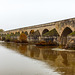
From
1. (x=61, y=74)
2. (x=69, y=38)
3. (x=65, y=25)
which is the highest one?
(x=65, y=25)

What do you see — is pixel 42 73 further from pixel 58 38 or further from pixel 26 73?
pixel 58 38

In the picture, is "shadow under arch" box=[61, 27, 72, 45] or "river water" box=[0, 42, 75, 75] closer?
"river water" box=[0, 42, 75, 75]

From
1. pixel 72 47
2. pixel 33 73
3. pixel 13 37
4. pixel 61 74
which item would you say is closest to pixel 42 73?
pixel 33 73

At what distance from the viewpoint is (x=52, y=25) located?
38781 mm

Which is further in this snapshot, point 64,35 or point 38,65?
point 64,35

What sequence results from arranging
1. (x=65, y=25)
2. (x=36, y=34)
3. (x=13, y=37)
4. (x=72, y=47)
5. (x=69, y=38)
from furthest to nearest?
(x=13, y=37), (x=36, y=34), (x=65, y=25), (x=69, y=38), (x=72, y=47)

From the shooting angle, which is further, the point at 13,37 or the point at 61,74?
the point at 13,37

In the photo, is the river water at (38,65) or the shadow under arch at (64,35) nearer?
the river water at (38,65)

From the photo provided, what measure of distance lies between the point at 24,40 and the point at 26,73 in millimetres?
36487

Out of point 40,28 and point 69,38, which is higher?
point 40,28

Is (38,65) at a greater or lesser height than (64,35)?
lesser

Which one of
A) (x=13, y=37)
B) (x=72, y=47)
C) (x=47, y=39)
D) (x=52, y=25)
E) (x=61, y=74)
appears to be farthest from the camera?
(x=13, y=37)

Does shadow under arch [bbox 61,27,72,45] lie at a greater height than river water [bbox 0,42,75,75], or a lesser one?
greater

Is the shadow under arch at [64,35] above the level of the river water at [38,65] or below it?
above
